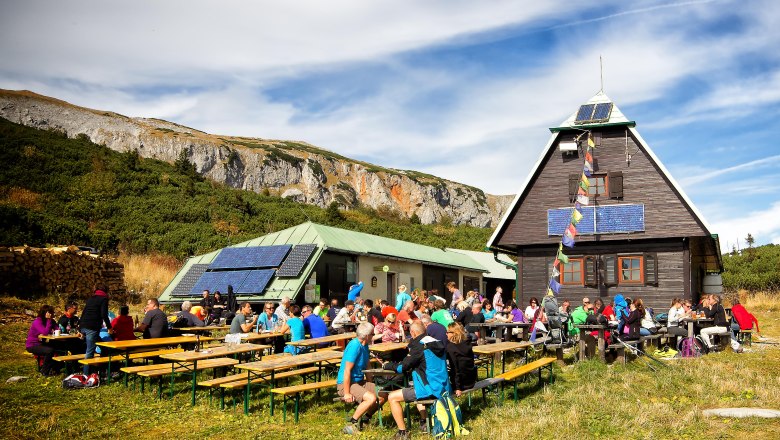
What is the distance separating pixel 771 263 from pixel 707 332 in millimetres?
29945

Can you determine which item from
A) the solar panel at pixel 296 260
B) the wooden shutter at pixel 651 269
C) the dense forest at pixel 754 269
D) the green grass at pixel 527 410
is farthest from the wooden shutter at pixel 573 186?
the dense forest at pixel 754 269

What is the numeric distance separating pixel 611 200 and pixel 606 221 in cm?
75

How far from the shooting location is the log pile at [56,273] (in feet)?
71.9

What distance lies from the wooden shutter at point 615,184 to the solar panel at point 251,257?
424 inches

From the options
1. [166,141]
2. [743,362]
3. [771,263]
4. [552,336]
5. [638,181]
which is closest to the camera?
[743,362]

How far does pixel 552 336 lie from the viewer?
14172 millimetres

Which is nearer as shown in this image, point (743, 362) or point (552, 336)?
point (743, 362)

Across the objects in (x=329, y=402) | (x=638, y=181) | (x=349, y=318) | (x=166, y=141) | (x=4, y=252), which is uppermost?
(x=166, y=141)

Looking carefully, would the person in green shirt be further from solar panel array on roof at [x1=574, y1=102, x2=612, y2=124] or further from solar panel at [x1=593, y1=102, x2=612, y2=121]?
solar panel at [x1=593, y1=102, x2=612, y2=121]

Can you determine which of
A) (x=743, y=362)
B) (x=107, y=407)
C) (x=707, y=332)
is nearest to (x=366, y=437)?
(x=107, y=407)

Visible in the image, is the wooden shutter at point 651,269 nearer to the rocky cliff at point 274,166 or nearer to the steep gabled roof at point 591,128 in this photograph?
the steep gabled roof at point 591,128

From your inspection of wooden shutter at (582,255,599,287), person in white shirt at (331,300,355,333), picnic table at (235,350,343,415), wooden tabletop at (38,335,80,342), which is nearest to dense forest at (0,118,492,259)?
wooden tabletop at (38,335,80,342)

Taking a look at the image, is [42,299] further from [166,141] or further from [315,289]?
[166,141]

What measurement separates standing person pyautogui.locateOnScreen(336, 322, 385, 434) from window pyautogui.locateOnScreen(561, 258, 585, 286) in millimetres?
14216
